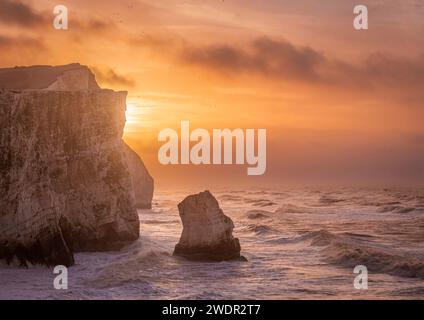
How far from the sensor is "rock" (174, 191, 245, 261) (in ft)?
86.3

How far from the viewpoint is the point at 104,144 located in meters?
31.3

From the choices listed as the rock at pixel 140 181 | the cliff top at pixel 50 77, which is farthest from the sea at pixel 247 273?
the rock at pixel 140 181

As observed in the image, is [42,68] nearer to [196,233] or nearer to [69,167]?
[69,167]

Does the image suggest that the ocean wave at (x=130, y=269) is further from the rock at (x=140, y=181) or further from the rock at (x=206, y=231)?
the rock at (x=140, y=181)

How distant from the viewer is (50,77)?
174 feet

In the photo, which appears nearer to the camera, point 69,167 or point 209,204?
point 209,204

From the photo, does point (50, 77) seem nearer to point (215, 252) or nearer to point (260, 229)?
point (260, 229)

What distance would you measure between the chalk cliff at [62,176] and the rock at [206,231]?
5.48 metres

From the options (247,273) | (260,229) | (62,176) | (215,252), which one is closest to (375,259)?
(247,273)

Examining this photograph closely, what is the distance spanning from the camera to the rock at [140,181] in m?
65.1

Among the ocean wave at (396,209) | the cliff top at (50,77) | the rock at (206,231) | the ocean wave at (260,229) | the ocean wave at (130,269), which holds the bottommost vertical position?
the ocean wave at (396,209)

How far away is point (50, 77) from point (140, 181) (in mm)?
18454
